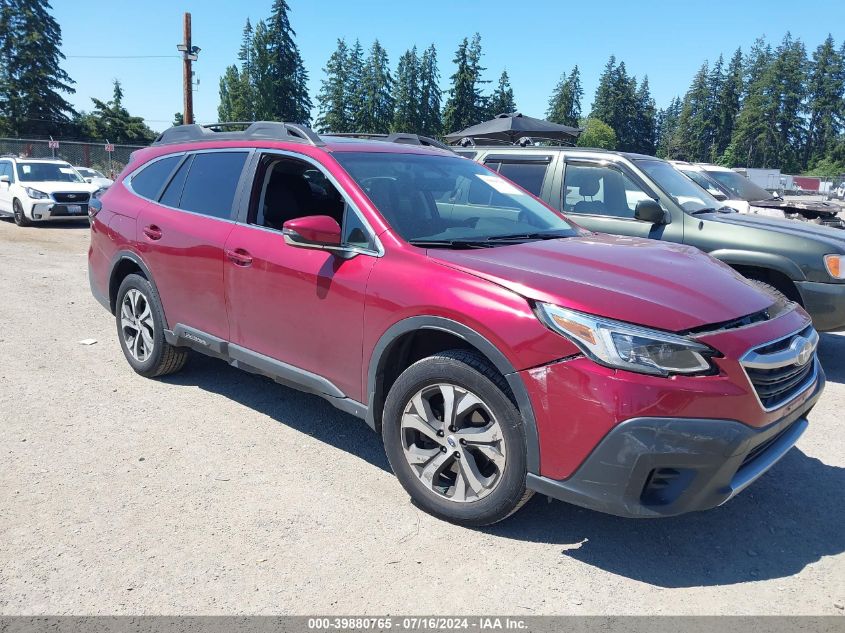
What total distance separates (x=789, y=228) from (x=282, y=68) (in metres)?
75.2

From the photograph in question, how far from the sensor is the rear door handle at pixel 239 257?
13.1ft

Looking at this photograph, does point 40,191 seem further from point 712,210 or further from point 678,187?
point 712,210

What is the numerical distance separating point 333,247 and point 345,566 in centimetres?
161

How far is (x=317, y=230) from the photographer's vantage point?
3404mm

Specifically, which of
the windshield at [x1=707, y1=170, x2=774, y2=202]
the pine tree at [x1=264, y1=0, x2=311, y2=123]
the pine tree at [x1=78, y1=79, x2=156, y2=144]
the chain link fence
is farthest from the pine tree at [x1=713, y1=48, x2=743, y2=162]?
the windshield at [x1=707, y1=170, x2=774, y2=202]

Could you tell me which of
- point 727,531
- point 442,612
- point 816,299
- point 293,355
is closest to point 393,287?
point 293,355

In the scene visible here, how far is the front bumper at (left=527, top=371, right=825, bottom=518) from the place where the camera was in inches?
99.1

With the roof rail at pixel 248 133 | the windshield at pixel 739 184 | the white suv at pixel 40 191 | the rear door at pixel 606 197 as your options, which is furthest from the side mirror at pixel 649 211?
the white suv at pixel 40 191

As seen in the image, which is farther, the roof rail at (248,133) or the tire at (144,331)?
the tire at (144,331)

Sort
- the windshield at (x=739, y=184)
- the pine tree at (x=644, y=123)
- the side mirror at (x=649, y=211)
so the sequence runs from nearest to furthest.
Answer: the side mirror at (x=649, y=211)
the windshield at (x=739, y=184)
the pine tree at (x=644, y=123)

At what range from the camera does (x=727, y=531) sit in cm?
318

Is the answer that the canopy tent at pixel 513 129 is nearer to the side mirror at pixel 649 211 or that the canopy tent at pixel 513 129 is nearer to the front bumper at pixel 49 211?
the front bumper at pixel 49 211

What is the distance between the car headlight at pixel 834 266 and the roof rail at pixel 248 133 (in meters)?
4.33

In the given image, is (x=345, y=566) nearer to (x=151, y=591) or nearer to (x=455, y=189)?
(x=151, y=591)
